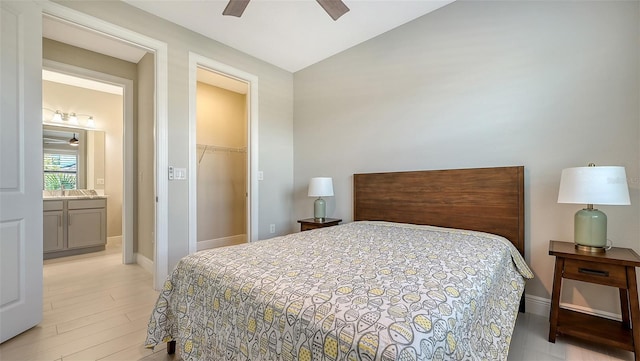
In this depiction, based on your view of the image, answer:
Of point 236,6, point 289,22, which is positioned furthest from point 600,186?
point 289,22

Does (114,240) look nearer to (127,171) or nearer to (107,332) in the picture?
(127,171)

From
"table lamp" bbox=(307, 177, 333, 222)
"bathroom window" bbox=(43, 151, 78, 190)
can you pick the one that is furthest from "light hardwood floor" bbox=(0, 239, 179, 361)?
"table lamp" bbox=(307, 177, 333, 222)

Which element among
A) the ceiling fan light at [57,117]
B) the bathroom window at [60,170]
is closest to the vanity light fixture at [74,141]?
the bathroom window at [60,170]

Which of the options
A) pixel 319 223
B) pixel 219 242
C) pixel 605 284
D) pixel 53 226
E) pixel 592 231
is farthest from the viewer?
pixel 219 242

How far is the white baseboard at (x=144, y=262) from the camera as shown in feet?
10.1

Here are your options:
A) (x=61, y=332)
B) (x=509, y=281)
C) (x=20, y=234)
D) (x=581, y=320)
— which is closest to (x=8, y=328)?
(x=61, y=332)

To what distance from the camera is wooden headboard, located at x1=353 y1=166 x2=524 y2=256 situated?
204cm

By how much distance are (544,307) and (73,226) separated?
17.9 ft

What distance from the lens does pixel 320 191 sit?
302cm

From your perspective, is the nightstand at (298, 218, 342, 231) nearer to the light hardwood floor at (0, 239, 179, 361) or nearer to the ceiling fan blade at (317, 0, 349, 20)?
the light hardwood floor at (0, 239, 179, 361)

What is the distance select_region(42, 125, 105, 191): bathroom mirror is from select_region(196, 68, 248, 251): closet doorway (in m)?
1.85

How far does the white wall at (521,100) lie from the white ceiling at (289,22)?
0.20m

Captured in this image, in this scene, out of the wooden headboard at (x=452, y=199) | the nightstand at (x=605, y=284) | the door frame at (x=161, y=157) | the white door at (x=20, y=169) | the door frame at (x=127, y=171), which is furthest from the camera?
the door frame at (x=127, y=171)

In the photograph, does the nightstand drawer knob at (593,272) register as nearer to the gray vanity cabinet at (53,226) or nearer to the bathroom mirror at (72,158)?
the gray vanity cabinet at (53,226)
